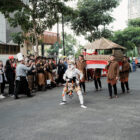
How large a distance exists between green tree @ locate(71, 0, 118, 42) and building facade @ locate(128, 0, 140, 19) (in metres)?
100

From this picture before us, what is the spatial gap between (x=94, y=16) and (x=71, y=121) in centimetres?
2458

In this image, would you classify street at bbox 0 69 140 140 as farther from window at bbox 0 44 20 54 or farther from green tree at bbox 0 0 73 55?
window at bbox 0 44 20 54

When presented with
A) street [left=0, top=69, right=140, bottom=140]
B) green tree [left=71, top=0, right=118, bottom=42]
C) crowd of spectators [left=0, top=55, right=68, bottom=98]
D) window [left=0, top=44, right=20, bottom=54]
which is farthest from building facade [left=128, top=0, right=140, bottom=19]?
street [left=0, top=69, right=140, bottom=140]

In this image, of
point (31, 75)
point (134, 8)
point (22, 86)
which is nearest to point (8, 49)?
point (31, 75)

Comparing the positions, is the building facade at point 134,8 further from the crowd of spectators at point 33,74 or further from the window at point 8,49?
the crowd of spectators at point 33,74

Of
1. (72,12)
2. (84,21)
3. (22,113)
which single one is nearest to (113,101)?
(22,113)

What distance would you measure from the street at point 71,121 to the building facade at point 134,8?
12409 centimetres

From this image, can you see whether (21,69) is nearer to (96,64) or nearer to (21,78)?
(21,78)

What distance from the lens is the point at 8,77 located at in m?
11.2

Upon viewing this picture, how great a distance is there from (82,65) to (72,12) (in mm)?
8285

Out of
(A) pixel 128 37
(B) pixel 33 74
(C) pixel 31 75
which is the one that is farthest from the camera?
(A) pixel 128 37

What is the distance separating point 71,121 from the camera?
232 inches

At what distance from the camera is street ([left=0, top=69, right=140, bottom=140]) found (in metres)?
4.78

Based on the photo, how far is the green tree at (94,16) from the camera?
2897cm
